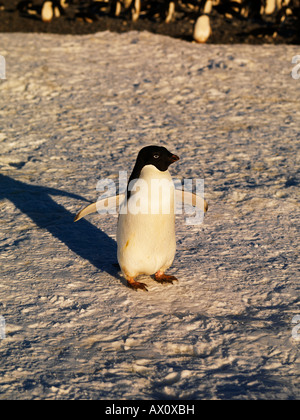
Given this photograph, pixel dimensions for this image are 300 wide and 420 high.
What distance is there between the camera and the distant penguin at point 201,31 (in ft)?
29.4

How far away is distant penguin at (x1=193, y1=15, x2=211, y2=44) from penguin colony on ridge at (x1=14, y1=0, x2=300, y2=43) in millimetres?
431

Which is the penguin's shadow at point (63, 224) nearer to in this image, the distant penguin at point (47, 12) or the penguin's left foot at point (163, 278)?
the penguin's left foot at point (163, 278)

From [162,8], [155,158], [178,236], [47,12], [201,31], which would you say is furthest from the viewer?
[162,8]

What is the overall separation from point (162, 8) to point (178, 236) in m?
7.12

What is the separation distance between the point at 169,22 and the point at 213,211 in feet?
21.7

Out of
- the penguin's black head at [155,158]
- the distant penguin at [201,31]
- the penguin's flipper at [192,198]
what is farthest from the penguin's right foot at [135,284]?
the distant penguin at [201,31]

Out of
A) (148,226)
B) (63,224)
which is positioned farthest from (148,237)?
(63,224)

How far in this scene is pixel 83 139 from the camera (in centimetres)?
582

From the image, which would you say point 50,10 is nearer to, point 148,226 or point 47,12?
point 47,12

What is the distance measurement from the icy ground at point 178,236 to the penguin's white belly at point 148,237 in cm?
17

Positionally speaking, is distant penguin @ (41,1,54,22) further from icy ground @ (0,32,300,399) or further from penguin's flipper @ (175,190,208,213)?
penguin's flipper @ (175,190,208,213)

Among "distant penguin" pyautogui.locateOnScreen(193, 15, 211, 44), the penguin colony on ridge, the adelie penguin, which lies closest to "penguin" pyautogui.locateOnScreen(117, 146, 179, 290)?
the adelie penguin

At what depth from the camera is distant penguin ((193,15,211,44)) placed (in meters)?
8.97

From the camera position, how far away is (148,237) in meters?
3.24
